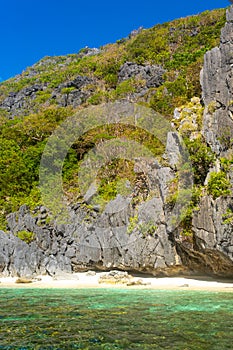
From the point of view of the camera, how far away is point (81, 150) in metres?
29.8

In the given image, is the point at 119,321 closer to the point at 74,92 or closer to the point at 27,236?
the point at 27,236

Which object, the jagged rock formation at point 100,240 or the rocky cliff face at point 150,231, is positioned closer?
the rocky cliff face at point 150,231

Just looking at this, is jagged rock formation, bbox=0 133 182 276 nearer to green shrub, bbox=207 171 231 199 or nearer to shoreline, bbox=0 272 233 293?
shoreline, bbox=0 272 233 293

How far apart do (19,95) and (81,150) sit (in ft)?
107

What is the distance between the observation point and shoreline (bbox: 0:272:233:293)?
52.4 feet

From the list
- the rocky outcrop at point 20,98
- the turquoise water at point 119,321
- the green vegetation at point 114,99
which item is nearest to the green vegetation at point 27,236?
the green vegetation at point 114,99

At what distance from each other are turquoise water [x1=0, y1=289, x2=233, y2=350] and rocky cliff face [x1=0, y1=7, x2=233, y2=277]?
3.37 meters

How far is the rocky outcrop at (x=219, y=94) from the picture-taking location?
17.4 metres

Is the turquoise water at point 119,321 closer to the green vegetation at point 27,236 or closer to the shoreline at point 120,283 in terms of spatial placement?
the shoreline at point 120,283

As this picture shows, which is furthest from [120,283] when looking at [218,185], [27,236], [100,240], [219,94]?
[219,94]

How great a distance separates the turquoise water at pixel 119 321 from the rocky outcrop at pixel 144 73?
3028cm

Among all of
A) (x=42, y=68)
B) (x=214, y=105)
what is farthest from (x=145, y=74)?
(x=42, y=68)

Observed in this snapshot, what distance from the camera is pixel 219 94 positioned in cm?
1903

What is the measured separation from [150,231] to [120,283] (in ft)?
10.8
